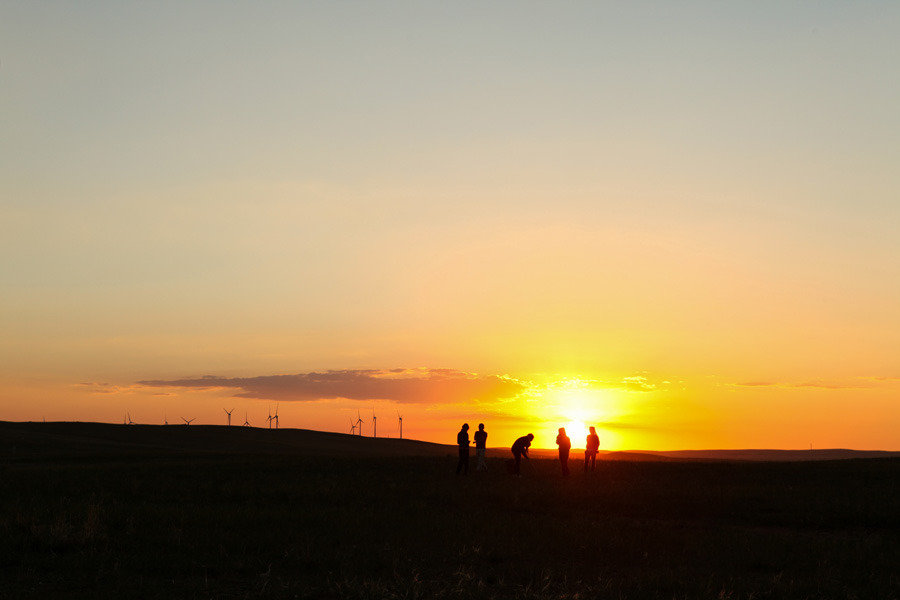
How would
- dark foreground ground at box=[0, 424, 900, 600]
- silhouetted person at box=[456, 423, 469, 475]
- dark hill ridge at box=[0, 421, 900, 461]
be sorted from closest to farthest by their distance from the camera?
dark foreground ground at box=[0, 424, 900, 600] → silhouetted person at box=[456, 423, 469, 475] → dark hill ridge at box=[0, 421, 900, 461]

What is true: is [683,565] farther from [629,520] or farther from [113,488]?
[113,488]

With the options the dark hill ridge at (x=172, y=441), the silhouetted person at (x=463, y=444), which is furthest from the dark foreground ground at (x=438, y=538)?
the dark hill ridge at (x=172, y=441)

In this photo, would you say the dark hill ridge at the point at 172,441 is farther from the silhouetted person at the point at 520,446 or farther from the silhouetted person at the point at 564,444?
the silhouetted person at the point at 564,444

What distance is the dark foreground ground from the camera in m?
14.2

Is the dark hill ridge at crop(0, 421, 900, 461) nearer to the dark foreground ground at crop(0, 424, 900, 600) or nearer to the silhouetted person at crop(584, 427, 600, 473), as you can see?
the silhouetted person at crop(584, 427, 600, 473)

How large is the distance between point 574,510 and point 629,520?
2366 millimetres

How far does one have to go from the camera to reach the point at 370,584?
1357 cm

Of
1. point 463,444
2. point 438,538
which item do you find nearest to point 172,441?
point 463,444

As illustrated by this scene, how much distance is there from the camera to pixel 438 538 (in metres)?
18.8

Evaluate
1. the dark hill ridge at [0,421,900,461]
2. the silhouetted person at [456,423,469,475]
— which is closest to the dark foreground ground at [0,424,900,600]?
the silhouetted person at [456,423,469,475]

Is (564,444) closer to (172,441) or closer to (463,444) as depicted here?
(463,444)

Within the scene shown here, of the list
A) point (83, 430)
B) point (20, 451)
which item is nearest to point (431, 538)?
point (20, 451)

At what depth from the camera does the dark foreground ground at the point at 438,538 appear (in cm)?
1422

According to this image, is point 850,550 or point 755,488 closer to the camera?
point 850,550
